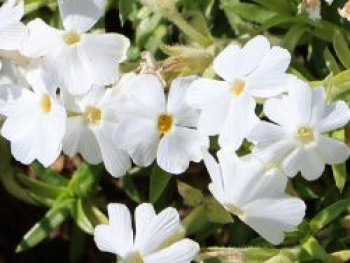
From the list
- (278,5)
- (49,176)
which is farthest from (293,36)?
(49,176)

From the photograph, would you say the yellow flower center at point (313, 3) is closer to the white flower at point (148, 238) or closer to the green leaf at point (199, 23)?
the green leaf at point (199, 23)

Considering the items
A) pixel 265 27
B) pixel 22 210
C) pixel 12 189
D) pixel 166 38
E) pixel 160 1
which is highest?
pixel 160 1

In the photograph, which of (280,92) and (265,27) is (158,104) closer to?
(280,92)

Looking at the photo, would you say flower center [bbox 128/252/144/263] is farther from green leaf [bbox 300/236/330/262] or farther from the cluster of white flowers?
green leaf [bbox 300/236/330/262]

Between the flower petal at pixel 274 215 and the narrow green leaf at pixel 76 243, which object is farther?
the narrow green leaf at pixel 76 243

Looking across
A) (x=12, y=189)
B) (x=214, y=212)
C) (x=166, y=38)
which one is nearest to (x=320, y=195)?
(x=214, y=212)

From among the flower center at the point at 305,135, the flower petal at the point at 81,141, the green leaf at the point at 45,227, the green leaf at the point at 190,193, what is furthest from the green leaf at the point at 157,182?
the flower center at the point at 305,135

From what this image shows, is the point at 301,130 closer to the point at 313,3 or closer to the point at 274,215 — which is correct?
the point at 274,215
